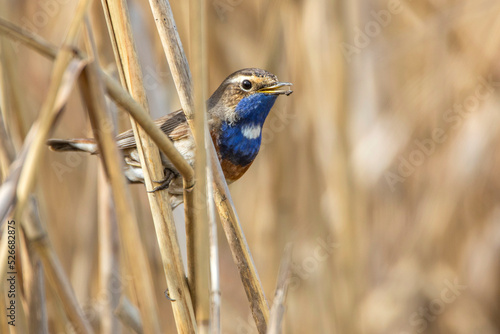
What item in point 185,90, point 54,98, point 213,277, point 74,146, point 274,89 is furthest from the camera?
point 74,146

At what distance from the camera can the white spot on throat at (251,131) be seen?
220cm

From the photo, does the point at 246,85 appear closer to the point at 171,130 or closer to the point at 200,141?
the point at 171,130

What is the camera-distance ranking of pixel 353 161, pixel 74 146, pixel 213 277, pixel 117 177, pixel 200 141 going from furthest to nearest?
pixel 353 161 < pixel 74 146 < pixel 213 277 < pixel 200 141 < pixel 117 177

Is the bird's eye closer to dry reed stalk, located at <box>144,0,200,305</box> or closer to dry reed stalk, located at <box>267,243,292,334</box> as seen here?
dry reed stalk, located at <box>144,0,200,305</box>

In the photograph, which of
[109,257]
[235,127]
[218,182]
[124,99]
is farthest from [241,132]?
[109,257]

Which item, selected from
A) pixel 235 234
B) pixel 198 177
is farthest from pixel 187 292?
pixel 198 177

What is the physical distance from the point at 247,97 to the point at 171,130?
368 millimetres

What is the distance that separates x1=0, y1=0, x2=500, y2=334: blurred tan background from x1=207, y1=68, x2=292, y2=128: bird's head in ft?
1.40

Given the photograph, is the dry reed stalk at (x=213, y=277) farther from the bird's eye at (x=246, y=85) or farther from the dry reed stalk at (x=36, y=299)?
the bird's eye at (x=246, y=85)

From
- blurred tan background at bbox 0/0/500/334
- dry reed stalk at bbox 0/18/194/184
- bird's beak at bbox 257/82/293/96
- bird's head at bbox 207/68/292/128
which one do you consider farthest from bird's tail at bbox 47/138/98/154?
dry reed stalk at bbox 0/18/194/184

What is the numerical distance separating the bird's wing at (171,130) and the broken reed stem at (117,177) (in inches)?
42.4

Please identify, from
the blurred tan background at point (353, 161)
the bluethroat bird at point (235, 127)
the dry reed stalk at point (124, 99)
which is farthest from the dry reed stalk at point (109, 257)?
the blurred tan background at point (353, 161)

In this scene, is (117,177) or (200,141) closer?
(117,177)

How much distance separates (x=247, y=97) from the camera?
2193 millimetres
